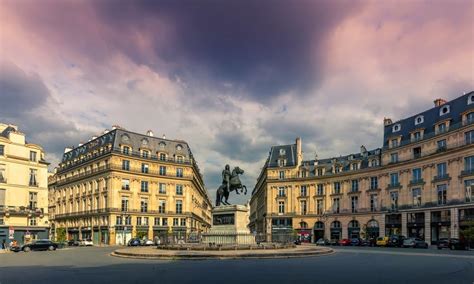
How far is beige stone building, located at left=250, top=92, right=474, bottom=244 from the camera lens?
60.4m

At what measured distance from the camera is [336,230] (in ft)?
281

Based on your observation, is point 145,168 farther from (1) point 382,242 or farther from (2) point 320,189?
(1) point 382,242

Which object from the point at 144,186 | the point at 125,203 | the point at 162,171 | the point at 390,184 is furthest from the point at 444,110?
the point at 125,203

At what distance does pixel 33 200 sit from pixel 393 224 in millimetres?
59720

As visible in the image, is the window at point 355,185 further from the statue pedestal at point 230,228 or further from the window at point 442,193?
the statue pedestal at point 230,228

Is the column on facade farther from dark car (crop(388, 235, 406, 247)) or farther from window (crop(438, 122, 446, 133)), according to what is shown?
dark car (crop(388, 235, 406, 247))

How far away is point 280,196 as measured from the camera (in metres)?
94.2

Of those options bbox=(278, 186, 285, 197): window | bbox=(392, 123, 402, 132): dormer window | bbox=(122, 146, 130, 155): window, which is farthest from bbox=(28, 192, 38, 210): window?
bbox=(392, 123, 402, 132): dormer window

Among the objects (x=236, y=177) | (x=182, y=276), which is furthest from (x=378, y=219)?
(x=182, y=276)

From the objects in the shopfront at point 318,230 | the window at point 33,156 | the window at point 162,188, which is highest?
the window at point 33,156

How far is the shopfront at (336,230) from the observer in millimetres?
84875

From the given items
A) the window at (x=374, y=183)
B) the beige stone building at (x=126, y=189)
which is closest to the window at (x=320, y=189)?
the window at (x=374, y=183)

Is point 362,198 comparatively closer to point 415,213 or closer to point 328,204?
point 328,204

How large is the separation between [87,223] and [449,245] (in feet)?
209
